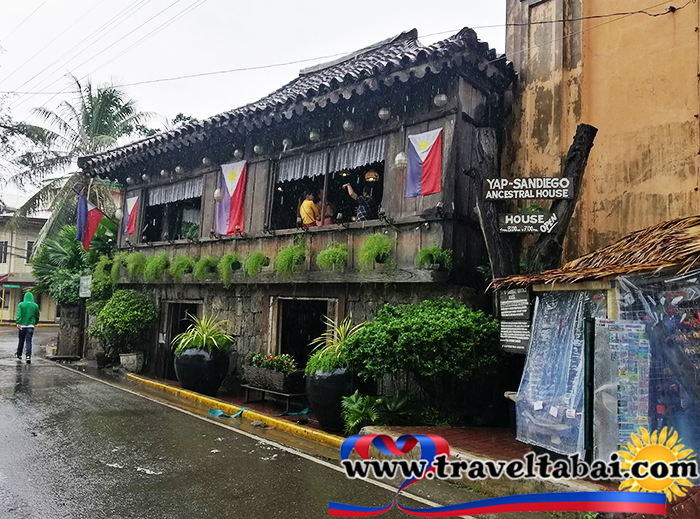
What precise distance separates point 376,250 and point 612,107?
4.55 meters

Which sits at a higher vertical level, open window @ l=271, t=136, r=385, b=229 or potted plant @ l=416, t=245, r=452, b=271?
open window @ l=271, t=136, r=385, b=229

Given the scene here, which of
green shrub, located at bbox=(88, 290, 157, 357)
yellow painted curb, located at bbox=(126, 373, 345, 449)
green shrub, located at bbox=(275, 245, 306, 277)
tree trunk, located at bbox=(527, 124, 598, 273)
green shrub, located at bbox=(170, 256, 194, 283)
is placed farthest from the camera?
green shrub, located at bbox=(88, 290, 157, 357)

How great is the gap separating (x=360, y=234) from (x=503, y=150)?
10.1 feet

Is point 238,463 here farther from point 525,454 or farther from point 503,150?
point 503,150

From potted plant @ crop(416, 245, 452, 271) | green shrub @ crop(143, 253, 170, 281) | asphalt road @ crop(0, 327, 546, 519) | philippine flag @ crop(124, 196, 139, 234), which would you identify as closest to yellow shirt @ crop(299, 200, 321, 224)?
potted plant @ crop(416, 245, 452, 271)

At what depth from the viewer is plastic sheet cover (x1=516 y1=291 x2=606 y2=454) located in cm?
597

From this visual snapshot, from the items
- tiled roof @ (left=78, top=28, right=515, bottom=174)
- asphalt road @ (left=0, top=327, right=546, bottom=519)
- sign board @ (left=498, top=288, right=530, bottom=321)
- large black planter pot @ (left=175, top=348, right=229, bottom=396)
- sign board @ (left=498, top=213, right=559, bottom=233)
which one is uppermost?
tiled roof @ (left=78, top=28, right=515, bottom=174)

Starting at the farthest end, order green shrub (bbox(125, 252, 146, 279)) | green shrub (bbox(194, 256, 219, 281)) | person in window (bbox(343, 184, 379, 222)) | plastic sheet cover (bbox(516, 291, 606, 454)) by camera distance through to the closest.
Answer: green shrub (bbox(125, 252, 146, 279)) → green shrub (bbox(194, 256, 219, 281)) → person in window (bbox(343, 184, 379, 222)) → plastic sheet cover (bbox(516, 291, 606, 454))

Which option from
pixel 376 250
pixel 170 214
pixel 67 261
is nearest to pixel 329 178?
pixel 376 250

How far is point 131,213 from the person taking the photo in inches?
640

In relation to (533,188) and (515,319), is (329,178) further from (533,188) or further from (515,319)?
(515,319)

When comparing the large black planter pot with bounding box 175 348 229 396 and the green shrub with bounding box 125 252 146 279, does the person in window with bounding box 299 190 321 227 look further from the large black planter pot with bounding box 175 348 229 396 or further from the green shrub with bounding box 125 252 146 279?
the green shrub with bounding box 125 252 146 279

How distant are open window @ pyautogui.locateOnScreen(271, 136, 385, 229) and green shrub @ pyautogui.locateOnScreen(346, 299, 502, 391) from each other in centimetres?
347

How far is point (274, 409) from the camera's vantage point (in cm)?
1052
